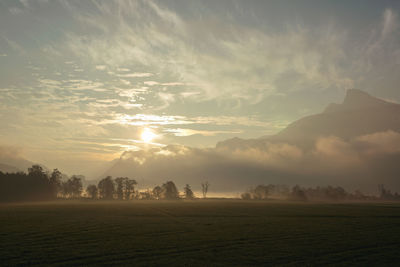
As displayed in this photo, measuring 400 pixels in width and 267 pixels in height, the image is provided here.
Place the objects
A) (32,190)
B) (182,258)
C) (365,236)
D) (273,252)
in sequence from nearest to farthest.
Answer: (182,258)
(273,252)
(365,236)
(32,190)

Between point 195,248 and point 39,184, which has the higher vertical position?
point 39,184

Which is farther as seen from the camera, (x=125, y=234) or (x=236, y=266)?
(x=125, y=234)

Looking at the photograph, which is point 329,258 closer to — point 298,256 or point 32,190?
point 298,256

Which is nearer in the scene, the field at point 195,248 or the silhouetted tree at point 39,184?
the field at point 195,248

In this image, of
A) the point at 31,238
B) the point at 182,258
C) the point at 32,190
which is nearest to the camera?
the point at 182,258

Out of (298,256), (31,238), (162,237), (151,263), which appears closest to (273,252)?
(298,256)

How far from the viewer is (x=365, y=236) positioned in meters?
41.9

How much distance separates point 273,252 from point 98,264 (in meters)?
18.5

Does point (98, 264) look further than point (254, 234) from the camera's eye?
No

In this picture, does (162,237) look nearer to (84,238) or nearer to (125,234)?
(125,234)

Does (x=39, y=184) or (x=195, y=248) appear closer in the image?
(x=195, y=248)

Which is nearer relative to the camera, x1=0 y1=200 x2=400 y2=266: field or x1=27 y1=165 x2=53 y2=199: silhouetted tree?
x1=0 y1=200 x2=400 y2=266: field

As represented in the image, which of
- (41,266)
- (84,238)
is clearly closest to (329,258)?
(41,266)

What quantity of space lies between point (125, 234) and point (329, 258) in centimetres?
2907
